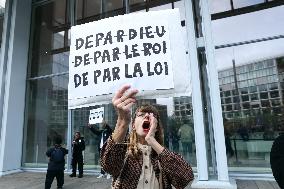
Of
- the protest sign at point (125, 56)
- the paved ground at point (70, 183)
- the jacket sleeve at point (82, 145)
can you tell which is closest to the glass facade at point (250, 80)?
the paved ground at point (70, 183)

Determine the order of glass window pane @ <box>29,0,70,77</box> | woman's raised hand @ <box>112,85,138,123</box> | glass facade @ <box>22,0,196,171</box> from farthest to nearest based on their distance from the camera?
1. glass window pane @ <box>29,0,70,77</box>
2. glass facade @ <box>22,0,196,171</box>
3. woman's raised hand @ <box>112,85,138,123</box>

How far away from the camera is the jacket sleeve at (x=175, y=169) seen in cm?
188

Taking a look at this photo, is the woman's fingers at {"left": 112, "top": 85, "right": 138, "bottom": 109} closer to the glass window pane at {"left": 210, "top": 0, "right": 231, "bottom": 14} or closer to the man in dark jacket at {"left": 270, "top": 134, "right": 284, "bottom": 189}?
the man in dark jacket at {"left": 270, "top": 134, "right": 284, "bottom": 189}

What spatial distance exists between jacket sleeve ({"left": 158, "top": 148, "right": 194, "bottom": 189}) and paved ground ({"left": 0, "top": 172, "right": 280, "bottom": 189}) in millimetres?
5105

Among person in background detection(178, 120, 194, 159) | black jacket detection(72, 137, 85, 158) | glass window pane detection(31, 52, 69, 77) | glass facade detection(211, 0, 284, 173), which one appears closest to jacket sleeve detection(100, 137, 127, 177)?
glass facade detection(211, 0, 284, 173)

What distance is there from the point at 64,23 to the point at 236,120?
23.4 feet

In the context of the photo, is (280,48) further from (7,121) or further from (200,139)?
(7,121)

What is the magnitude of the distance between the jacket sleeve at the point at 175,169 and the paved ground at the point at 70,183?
5105 millimetres

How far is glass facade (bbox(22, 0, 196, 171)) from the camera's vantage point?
9.48 metres

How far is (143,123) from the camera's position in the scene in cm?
199

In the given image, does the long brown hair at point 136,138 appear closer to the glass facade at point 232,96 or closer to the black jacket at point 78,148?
the glass facade at point 232,96

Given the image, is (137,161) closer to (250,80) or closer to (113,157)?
(113,157)

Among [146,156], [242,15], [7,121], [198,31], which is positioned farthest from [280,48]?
[7,121]

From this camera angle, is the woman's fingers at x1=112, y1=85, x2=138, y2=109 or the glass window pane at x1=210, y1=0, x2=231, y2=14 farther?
the glass window pane at x1=210, y1=0, x2=231, y2=14
